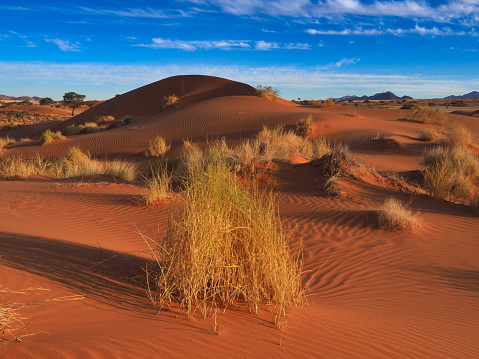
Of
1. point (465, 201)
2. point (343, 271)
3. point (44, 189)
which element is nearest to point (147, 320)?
point (343, 271)

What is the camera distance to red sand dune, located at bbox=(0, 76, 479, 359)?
3113 millimetres

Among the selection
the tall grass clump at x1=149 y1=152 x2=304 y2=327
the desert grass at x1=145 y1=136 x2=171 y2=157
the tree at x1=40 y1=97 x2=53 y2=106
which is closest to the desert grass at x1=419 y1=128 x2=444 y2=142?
the desert grass at x1=145 y1=136 x2=171 y2=157

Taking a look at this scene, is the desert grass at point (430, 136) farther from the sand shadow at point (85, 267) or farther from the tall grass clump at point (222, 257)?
the sand shadow at point (85, 267)

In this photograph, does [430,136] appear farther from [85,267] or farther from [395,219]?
[85,267]

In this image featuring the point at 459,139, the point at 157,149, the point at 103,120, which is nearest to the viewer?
the point at 459,139

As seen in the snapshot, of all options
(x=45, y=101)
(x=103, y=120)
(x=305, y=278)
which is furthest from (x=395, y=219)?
(x=45, y=101)

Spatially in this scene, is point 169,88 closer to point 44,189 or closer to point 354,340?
point 44,189

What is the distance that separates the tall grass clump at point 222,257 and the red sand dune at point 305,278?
218 mm

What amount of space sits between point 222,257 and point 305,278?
2.78 meters

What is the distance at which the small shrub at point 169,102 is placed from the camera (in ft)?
146

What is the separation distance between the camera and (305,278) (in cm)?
620

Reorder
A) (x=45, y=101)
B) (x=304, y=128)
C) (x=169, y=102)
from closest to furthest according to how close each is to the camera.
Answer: (x=304, y=128) → (x=169, y=102) → (x=45, y=101)

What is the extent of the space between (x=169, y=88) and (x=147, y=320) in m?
51.0

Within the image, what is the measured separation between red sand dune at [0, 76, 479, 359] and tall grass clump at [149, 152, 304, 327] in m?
0.22
